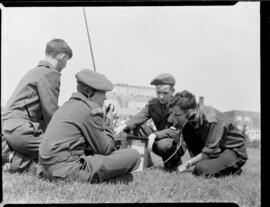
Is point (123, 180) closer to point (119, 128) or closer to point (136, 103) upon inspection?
point (119, 128)

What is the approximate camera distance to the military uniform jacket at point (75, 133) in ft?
12.2

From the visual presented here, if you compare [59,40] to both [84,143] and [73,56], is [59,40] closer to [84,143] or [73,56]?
[73,56]

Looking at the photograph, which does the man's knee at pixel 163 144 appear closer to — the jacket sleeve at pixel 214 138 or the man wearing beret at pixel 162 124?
the man wearing beret at pixel 162 124

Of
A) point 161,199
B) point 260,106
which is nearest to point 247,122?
point 260,106

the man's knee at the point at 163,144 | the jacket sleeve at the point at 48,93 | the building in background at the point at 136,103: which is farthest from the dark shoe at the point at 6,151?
the man's knee at the point at 163,144

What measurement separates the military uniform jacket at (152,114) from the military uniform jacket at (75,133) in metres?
0.60

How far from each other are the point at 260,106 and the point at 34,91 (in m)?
2.43

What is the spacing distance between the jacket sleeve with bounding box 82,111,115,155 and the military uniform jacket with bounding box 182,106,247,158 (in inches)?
43.8

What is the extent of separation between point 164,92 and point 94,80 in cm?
83

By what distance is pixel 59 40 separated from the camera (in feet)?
13.8

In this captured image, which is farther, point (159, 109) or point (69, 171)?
point (159, 109)

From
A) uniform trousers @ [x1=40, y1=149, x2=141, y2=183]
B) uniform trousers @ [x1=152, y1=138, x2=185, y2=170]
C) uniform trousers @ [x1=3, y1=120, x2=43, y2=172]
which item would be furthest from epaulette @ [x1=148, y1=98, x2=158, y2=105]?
uniform trousers @ [x1=3, y1=120, x2=43, y2=172]

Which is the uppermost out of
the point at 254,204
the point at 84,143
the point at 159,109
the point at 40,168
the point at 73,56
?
the point at 73,56

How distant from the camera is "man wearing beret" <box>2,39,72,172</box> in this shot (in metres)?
4.14
